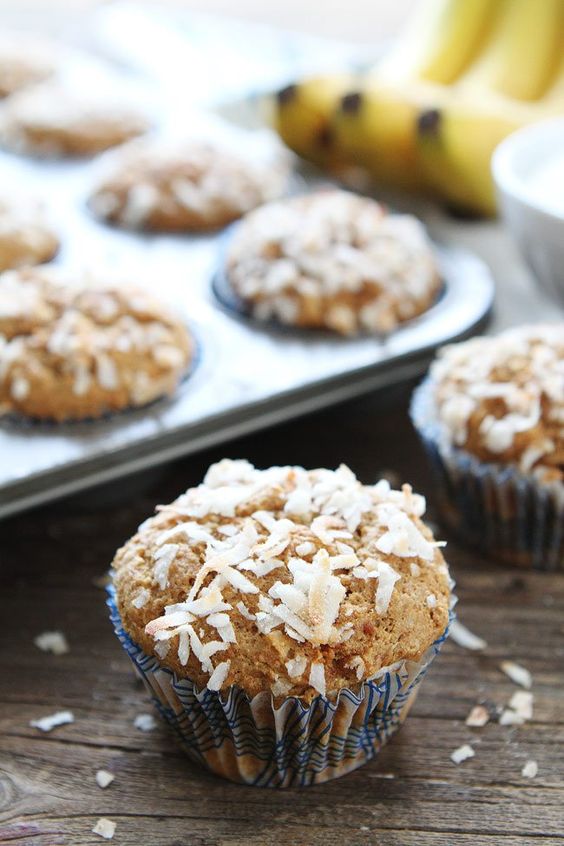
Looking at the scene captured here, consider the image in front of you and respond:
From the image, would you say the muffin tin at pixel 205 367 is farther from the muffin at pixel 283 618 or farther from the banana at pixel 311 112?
the banana at pixel 311 112

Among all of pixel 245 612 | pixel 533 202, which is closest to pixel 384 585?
pixel 245 612

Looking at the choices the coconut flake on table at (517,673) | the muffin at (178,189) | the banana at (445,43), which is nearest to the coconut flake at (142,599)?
the coconut flake on table at (517,673)

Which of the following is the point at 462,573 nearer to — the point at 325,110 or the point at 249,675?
the point at 249,675

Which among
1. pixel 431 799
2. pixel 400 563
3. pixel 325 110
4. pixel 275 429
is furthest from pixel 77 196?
pixel 431 799

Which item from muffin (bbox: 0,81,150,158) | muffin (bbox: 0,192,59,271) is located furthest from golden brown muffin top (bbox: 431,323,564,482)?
muffin (bbox: 0,81,150,158)

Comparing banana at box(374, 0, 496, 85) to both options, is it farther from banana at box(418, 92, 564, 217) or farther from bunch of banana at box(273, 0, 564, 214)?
banana at box(418, 92, 564, 217)

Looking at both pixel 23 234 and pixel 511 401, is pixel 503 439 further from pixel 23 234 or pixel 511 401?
pixel 23 234
